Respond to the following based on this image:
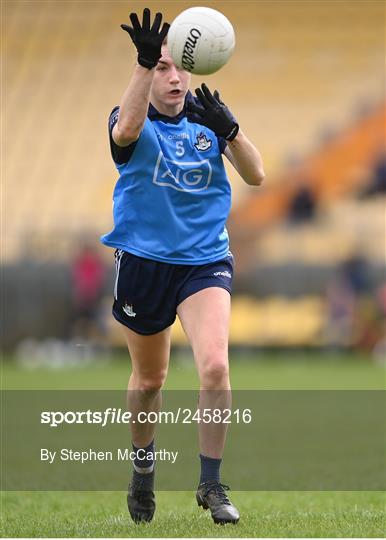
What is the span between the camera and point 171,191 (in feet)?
16.9

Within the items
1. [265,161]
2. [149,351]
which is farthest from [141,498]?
[265,161]

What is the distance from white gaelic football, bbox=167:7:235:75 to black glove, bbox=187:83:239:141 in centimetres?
11

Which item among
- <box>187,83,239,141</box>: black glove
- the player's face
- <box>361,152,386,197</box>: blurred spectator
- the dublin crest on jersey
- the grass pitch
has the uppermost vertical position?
<box>361,152,386,197</box>: blurred spectator

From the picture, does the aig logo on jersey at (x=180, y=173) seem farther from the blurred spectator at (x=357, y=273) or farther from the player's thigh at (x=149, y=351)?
the blurred spectator at (x=357, y=273)

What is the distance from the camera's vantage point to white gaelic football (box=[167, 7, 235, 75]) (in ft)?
16.0

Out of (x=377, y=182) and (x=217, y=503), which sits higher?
(x=377, y=182)

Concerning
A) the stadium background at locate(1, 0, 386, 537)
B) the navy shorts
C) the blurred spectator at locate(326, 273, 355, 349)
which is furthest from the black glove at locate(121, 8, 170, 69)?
the blurred spectator at locate(326, 273, 355, 349)

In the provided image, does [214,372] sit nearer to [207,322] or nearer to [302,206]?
[207,322]

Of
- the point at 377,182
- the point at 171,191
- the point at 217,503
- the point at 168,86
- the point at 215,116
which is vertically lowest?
the point at 217,503

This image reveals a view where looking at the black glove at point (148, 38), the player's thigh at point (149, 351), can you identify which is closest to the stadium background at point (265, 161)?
the player's thigh at point (149, 351)

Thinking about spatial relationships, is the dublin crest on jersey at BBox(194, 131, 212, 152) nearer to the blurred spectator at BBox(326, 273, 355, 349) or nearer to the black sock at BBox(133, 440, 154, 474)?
the black sock at BBox(133, 440, 154, 474)

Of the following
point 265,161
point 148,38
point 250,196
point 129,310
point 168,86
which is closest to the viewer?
point 148,38

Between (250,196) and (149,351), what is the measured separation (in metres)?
17.3

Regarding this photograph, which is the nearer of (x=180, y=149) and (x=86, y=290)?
(x=180, y=149)
